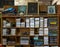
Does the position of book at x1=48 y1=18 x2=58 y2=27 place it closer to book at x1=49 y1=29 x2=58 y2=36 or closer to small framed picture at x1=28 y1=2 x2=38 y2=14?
book at x1=49 y1=29 x2=58 y2=36

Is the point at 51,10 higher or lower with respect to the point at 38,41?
higher

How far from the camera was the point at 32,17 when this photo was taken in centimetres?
639

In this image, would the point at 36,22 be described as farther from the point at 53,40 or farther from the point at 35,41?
the point at 53,40

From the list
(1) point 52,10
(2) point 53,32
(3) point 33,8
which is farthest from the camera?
(3) point 33,8

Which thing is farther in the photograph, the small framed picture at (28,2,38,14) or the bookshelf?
the small framed picture at (28,2,38,14)

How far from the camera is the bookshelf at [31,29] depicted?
633 cm

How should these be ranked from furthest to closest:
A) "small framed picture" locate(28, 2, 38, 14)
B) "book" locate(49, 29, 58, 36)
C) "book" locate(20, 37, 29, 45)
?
"small framed picture" locate(28, 2, 38, 14), "book" locate(20, 37, 29, 45), "book" locate(49, 29, 58, 36)

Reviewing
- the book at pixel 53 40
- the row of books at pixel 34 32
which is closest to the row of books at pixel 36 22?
the row of books at pixel 34 32

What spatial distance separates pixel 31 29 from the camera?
638 centimetres

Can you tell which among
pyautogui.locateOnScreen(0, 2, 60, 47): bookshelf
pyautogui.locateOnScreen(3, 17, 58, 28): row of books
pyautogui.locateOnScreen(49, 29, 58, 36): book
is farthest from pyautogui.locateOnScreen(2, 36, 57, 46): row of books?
pyautogui.locateOnScreen(3, 17, 58, 28): row of books

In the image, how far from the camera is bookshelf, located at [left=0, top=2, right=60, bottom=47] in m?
6.33

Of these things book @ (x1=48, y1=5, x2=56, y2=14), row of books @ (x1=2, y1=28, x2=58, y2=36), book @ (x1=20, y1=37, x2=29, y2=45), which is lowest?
book @ (x1=20, y1=37, x2=29, y2=45)

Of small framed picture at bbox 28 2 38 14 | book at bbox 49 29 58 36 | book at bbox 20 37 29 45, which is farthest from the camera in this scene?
small framed picture at bbox 28 2 38 14

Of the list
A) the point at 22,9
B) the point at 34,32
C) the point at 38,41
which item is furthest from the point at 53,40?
the point at 22,9
